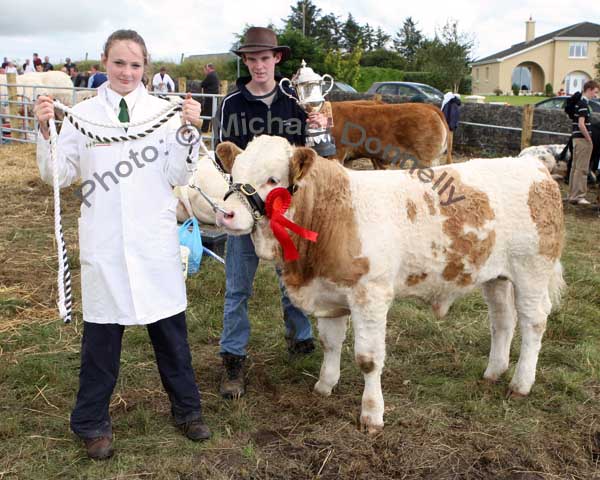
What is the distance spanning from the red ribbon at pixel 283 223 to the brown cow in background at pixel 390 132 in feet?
20.6

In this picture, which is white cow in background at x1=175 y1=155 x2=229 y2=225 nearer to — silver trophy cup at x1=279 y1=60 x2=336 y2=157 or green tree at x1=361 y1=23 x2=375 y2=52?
silver trophy cup at x1=279 y1=60 x2=336 y2=157

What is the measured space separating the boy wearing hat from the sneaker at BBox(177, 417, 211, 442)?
47cm

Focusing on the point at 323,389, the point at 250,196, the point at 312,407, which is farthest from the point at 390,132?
the point at 250,196

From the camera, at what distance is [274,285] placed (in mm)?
5547

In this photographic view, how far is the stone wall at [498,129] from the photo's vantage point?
12.7 meters

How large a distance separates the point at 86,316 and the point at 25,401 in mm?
1038

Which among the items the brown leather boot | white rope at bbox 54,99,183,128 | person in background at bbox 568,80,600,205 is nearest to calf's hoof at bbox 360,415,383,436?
the brown leather boot

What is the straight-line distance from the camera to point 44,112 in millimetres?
2773

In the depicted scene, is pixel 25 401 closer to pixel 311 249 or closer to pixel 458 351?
pixel 311 249

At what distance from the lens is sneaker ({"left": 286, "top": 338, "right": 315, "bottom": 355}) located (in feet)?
14.2

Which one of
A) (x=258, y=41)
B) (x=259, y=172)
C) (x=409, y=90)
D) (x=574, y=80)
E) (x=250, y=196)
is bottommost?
(x=250, y=196)

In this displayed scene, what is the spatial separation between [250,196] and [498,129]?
11.8m

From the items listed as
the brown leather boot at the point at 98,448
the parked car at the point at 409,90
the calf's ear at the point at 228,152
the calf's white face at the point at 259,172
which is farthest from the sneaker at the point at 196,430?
the parked car at the point at 409,90

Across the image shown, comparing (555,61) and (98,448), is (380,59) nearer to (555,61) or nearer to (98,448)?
(555,61)
